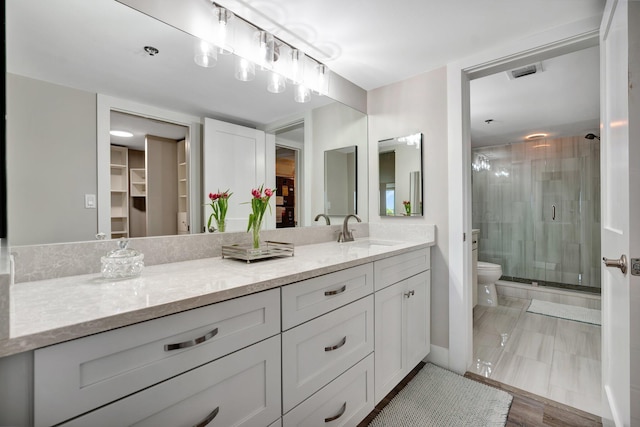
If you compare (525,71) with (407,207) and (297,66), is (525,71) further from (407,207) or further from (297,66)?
(297,66)

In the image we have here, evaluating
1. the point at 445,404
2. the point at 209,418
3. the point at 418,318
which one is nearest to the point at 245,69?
the point at 209,418

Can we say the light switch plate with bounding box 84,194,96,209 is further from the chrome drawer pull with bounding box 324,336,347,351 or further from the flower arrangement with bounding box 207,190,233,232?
the chrome drawer pull with bounding box 324,336,347,351

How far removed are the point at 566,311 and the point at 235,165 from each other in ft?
12.2

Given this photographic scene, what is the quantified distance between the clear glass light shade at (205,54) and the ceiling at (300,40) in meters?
0.04

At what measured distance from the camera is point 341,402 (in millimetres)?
1339

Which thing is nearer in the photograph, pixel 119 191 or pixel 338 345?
pixel 119 191

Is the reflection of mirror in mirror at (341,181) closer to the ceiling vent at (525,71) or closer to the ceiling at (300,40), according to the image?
the ceiling at (300,40)

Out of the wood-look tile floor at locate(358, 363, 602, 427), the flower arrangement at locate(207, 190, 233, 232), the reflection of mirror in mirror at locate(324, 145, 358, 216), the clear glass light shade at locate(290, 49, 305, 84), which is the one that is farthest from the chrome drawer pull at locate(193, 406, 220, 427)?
the clear glass light shade at locate(290, 49, 305, 84)

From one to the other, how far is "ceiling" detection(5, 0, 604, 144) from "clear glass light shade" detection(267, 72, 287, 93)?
0.24 ft

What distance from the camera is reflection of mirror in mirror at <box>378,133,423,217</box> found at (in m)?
2.25

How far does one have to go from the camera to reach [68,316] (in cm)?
68

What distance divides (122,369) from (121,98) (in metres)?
1.06

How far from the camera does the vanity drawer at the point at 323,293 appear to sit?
1.11 metres

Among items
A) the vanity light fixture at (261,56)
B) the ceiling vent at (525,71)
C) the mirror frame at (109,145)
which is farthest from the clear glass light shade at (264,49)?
the ceiling vent at (525,71)
